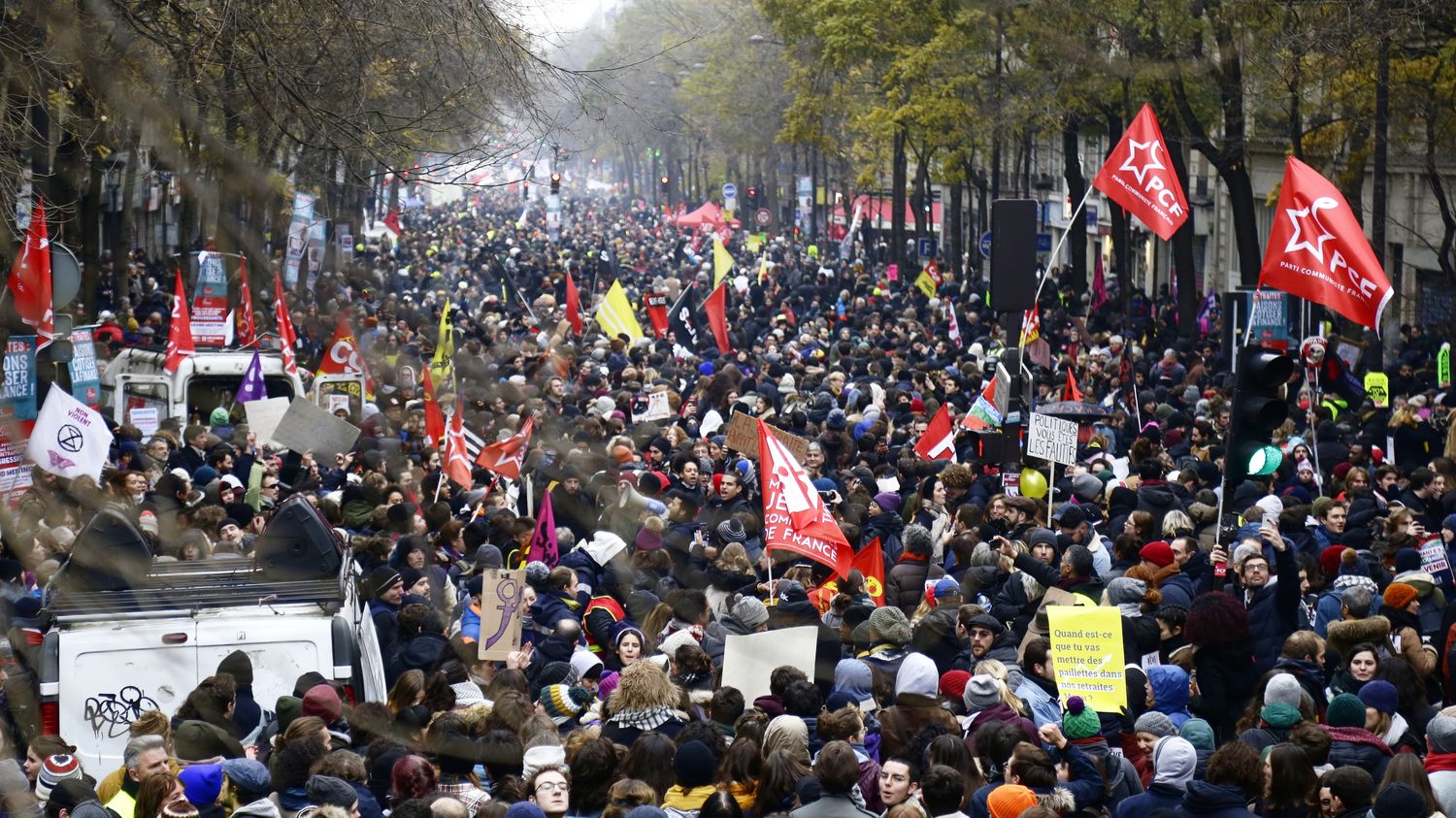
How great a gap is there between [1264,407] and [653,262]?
47783 millimetres

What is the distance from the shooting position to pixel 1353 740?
7.59 m

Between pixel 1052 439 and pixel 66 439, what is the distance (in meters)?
7.05

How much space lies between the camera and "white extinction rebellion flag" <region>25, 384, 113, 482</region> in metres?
13.6

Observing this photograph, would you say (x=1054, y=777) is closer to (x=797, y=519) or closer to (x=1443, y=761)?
(x=1443, y=761)

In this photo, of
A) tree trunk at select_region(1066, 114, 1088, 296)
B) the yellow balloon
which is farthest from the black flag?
the yellow balloon

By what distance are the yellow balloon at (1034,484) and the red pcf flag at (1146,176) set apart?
7.80 feet

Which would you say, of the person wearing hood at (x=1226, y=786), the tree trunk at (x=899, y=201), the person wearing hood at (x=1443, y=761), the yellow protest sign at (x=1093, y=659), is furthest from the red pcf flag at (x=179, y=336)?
the tree trunk at (x=899, y=201)

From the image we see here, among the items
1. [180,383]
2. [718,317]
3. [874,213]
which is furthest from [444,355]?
[874,213]

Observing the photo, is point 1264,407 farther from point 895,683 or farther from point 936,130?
point 936,130

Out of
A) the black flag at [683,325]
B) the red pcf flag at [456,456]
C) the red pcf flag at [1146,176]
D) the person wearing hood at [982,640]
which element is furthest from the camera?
the black flag at [683,325]

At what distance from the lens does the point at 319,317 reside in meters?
33.8

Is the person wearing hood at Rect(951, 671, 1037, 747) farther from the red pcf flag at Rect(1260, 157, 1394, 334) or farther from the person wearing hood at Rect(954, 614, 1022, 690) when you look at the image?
the red pcf flag at Rect(1260, 157, 1394, 334)

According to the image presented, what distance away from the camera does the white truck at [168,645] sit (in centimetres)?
795

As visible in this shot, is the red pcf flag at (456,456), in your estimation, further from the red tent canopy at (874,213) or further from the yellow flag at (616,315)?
the red tent canopy at (874,213)
